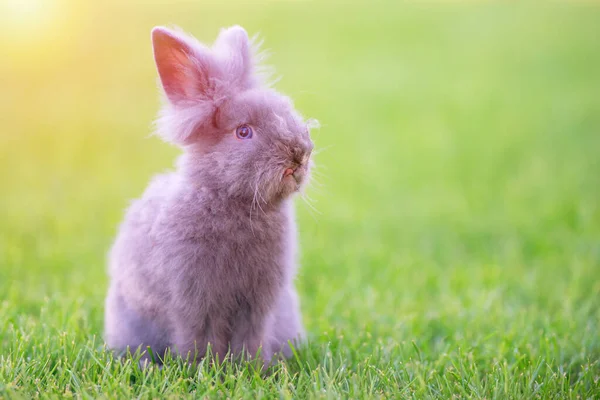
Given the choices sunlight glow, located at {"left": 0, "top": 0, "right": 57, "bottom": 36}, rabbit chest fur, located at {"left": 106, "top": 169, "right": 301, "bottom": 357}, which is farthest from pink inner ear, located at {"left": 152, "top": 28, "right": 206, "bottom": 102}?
sunlight glow, located at {"left": 0, "top": 0, "right": 57, "bottom": 36}

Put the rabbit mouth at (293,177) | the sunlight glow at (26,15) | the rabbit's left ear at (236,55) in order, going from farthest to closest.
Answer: the sunlight glow at (26,15) < the rabbit's left ear at (236,55) < the rabbit mouth at (293,177)

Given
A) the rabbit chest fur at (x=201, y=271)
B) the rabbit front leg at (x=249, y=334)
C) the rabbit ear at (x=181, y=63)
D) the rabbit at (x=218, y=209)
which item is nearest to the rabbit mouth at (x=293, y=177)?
the rabbit at (x=218, y=209)

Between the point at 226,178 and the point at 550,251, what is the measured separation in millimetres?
3868

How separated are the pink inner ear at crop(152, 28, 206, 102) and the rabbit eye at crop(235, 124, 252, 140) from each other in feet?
1.02

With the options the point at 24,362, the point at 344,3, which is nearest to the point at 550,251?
the point at 24,362

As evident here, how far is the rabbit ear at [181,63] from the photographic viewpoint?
2.93m

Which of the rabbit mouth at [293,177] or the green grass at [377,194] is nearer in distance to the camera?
the rabbit mouth at [293,177]

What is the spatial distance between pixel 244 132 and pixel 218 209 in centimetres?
39

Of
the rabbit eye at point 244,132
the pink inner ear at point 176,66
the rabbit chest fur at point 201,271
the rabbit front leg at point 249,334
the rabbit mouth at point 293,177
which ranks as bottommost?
the rabbit front leg at point 249,334

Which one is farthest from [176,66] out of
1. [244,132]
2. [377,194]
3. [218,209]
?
[377,194]

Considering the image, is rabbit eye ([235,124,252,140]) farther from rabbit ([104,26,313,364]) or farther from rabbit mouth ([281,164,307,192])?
rabbit mouth ([281,164,307,192])

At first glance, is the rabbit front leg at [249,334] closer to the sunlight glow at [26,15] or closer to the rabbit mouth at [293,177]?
the rabbit mouth at [293,177]

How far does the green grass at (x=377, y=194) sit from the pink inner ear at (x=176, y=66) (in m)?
0.78

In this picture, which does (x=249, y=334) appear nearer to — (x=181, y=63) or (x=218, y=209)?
(x=218, y=209)
